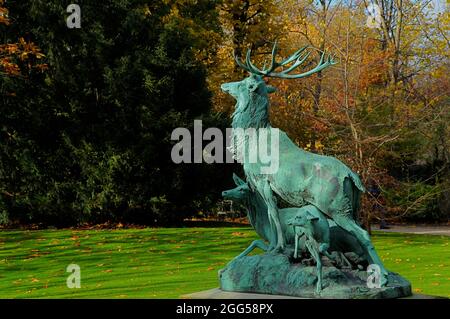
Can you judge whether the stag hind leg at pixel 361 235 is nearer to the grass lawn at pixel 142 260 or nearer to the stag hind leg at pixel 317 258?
the stag hind leg at pixel 317 258

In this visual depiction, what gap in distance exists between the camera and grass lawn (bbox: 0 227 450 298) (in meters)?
12.3

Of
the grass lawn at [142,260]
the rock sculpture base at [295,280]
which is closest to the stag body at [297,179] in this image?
the rock sculpture base at [295,280]

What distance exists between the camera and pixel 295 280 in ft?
28.0

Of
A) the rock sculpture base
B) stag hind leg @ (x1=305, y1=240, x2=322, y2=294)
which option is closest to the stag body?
the rock sculpture base

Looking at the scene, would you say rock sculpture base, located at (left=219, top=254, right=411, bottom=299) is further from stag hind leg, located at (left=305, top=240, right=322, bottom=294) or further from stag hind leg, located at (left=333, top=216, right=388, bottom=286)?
stag hind leg, located at (left=333, top=216, right=388, bottom=286)

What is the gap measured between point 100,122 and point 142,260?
31.9ft

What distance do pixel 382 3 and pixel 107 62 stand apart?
663 inches

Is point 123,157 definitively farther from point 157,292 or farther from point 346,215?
point 346,215

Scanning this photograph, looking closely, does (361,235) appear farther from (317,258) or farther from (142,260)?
(142,260)

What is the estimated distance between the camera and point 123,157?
24.0 meters

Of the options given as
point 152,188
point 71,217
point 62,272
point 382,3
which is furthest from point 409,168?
point 62,272

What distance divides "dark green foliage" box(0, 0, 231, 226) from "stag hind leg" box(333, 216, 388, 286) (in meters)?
15.9

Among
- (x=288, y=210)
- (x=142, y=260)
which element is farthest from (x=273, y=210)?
(x=142, y=260)

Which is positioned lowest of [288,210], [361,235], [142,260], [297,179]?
[142,260]
